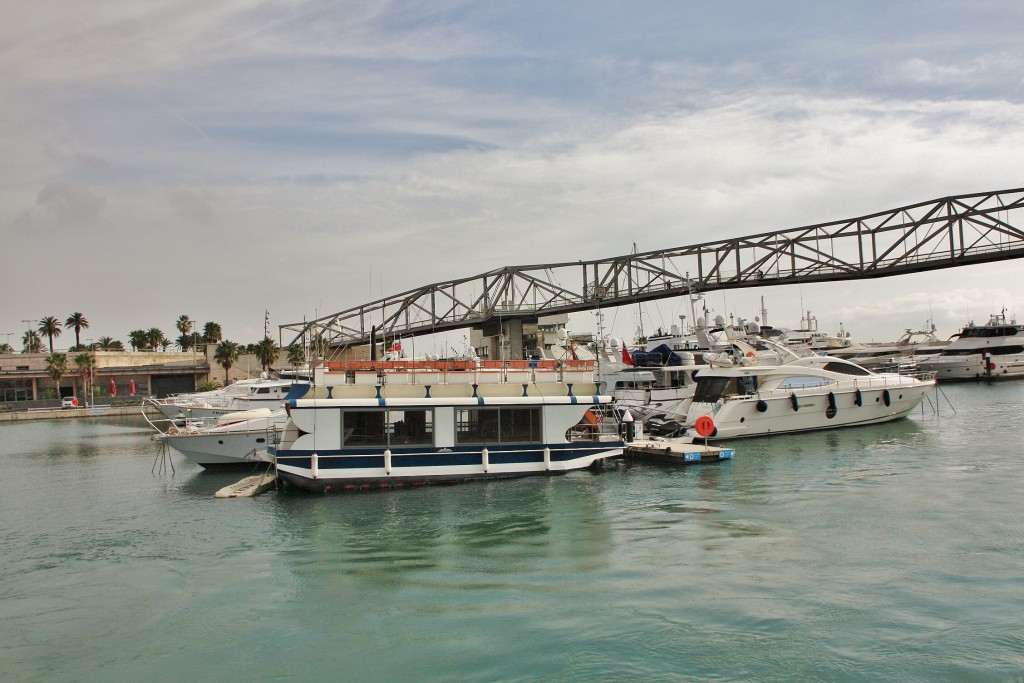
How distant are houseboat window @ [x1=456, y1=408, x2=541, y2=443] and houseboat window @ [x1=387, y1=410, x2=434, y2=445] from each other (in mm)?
939

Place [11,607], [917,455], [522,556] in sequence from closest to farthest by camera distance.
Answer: [11,607] → [522,556] → [917,455]

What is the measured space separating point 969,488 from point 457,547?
1479 cm

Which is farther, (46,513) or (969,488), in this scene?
(46,513)

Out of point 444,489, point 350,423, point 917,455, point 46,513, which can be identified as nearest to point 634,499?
point 444,489

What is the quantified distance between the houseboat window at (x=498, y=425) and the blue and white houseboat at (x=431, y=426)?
0.03 metres

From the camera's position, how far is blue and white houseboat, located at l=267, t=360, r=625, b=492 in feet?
72.2

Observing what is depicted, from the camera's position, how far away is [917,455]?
26734mm

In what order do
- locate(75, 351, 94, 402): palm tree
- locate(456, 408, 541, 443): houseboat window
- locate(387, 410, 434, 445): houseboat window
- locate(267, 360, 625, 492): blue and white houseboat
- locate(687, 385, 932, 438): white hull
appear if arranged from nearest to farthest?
locate(267, 360, 625, 492): blue and white houseboat, locate(387, 410, 434, 445): houseboat window, locate(456, 408, 541, 443): houseboat window, locate(687, 385, 932, 438): white hull, locate(75, 351, 94, 402): palm tree

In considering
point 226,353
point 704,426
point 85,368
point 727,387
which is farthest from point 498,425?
point 85,368

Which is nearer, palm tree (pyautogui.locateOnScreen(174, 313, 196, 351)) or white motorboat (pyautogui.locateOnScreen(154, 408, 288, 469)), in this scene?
white motorboat (pyautogui.locateOnScreen(154, 408, 288, 469))

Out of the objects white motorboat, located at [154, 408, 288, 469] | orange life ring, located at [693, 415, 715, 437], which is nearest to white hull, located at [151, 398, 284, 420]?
white motorboat, located at [154, 408, 288, 469]

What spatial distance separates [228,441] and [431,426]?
1061cm

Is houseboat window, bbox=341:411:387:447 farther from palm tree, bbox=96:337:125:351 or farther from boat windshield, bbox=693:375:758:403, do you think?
palm tree, bbox=96:337:125:351

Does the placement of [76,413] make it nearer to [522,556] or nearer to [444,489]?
[444,489]
